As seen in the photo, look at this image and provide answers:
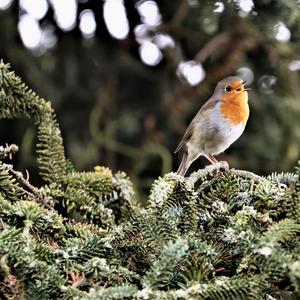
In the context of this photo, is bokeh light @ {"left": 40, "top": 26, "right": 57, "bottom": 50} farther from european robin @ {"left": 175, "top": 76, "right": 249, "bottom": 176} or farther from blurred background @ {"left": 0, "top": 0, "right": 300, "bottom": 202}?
european robin @ {"left": 175, "top": 76, "right": 249, "bottom": 176}

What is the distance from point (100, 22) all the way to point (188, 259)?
10.2ft

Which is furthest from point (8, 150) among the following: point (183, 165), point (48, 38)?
point (48, 38)

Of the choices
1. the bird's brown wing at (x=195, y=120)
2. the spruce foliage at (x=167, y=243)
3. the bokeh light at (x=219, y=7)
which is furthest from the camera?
the bird's brown wing at (x=195, y=120)

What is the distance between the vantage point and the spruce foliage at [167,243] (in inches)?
52.9

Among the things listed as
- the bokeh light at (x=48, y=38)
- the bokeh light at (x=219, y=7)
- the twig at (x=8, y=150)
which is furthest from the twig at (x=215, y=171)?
the bokeh light at (x=48, y=38)

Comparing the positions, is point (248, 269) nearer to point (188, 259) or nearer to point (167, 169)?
point (188, 259)

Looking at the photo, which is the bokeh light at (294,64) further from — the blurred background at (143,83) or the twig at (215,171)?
the twig at (215,171)

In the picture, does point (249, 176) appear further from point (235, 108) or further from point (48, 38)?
point (48, 38)

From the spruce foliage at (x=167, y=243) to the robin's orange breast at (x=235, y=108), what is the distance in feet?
6.52

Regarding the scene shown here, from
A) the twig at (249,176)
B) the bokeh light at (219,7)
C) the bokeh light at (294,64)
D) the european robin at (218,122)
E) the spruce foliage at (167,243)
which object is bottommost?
the spruce foliage at (167,243)

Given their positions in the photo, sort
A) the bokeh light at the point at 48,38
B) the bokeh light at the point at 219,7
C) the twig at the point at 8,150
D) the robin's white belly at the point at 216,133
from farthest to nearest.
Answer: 1. the bokeh light at the point at 48,38
2. the robin's white belly at the point at 216,133
3. the bokeh light at the point at 219,7
4. the twig at the point at 8,150

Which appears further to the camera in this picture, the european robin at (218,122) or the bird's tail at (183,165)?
the bird's tail at (183,165)

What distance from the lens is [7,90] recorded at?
2.09m

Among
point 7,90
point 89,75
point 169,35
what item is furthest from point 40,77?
point 7,90
